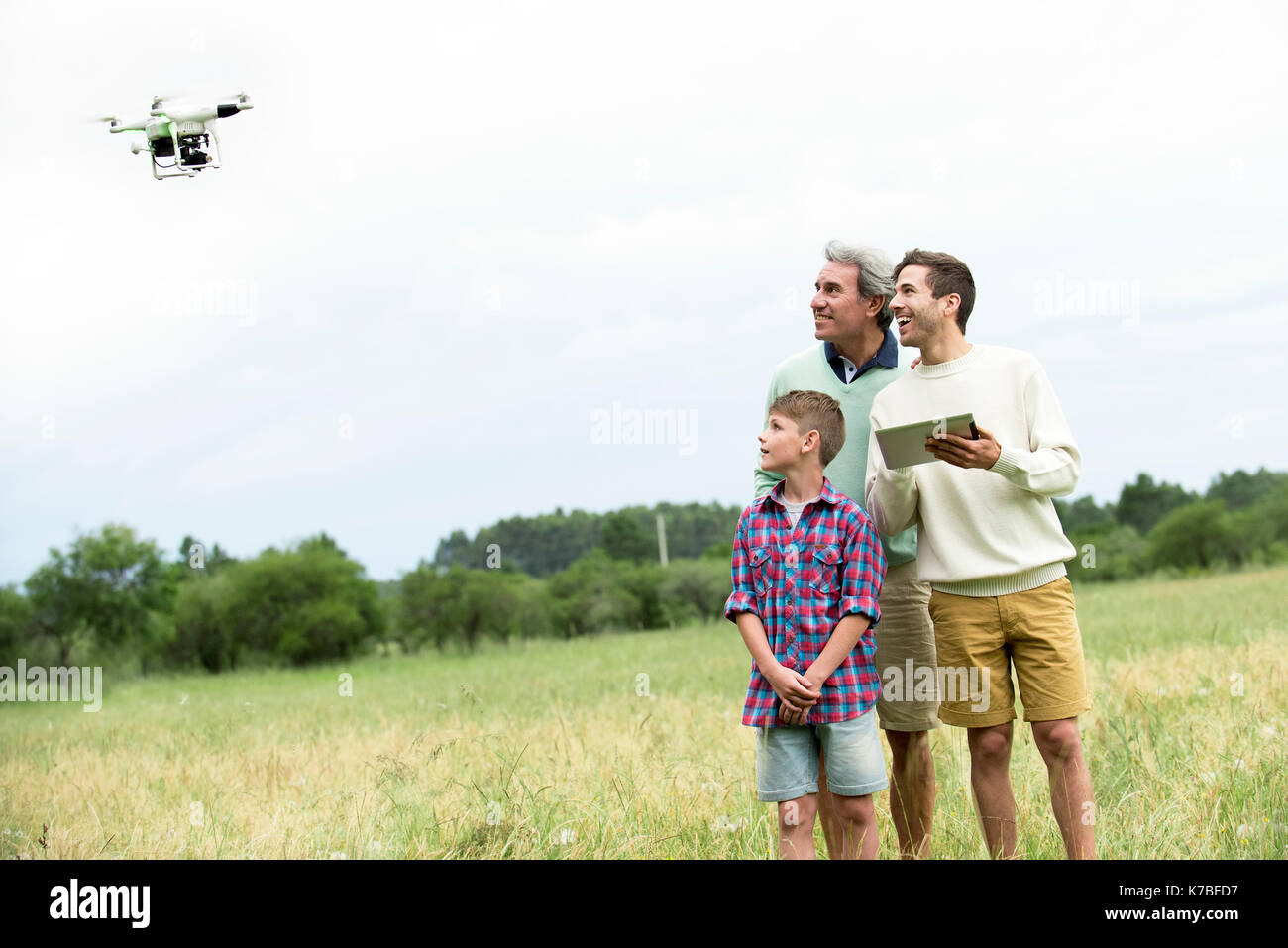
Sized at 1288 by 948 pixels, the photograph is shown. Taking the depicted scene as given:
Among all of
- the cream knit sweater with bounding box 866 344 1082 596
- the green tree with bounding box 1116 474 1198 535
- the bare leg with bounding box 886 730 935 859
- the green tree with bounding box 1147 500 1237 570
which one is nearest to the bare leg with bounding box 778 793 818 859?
the bare leg with bounding box 886 730 935 859

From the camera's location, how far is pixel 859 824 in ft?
10.4

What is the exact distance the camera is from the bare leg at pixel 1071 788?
10.7ft

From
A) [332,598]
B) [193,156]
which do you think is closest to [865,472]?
[193,156]

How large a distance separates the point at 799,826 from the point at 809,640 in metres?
0.58

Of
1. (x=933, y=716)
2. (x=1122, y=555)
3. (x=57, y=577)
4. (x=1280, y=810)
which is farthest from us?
(x=1122, y=555)

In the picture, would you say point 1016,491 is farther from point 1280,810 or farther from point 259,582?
point 259,582

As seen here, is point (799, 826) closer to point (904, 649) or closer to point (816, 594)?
point (816, 594)

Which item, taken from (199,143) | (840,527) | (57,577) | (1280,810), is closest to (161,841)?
(199,143)

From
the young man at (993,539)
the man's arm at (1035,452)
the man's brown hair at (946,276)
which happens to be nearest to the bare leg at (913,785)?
the young man at (993,539)

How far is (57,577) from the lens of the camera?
2894 cm
